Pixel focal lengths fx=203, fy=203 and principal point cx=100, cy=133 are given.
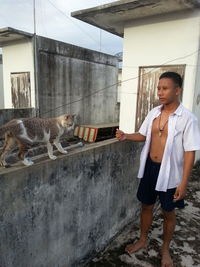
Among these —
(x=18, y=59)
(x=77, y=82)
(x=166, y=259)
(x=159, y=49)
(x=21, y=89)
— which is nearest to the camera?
(x=166, y=259)

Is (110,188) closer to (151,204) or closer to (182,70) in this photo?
(151,204)

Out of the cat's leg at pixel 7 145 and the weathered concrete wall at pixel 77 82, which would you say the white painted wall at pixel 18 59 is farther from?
the cat's leg at pixel 7 145

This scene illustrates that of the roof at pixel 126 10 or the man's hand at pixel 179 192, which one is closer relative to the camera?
the man's hand at pixel 179 192

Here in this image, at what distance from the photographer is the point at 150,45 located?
5336 mm

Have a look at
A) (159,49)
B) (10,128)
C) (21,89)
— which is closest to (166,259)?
(10,128)

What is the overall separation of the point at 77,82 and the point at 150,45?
3.90 m

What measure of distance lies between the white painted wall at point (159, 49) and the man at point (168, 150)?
10.7ft

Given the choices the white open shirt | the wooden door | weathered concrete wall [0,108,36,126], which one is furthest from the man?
the wooden door

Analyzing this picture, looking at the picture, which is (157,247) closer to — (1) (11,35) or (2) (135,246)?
(2) (135,246)

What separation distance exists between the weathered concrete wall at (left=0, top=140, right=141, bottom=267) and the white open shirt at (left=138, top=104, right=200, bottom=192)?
26.7 inches

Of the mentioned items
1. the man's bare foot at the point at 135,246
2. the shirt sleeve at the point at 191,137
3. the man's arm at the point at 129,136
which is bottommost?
the man's bare foot at the point at 135,246

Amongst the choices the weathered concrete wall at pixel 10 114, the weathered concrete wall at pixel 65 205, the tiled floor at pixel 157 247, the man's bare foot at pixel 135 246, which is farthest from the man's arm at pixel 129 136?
the weathered concrete wall at pixel 10 114

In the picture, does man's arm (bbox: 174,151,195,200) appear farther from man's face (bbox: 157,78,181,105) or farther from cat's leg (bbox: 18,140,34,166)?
cat's leg (bbox: 18,140,34,166)

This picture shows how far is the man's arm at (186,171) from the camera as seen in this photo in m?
1.84
